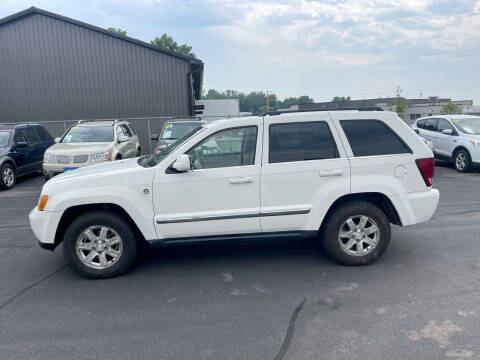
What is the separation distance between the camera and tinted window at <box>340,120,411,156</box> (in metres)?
4.71

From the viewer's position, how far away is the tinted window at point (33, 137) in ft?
40.0

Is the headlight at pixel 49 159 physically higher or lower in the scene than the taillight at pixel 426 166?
lower

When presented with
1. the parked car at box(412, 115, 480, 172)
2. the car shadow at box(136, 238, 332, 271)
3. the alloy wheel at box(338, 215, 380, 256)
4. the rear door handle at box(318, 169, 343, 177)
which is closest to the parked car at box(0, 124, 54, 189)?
the car shadow at box(136, 238, 332, 271)

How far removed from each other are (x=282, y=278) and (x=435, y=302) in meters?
1.54

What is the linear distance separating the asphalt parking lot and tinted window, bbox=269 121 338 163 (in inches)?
52.4

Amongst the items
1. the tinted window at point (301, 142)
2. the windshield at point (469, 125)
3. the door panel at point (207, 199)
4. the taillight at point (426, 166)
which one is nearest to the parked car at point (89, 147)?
the door panel at point (207, 199)

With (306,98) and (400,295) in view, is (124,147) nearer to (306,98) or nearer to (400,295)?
(400,295)

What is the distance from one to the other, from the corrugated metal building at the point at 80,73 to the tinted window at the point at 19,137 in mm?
9213

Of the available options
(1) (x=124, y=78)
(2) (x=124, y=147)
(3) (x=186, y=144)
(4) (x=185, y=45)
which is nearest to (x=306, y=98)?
(4) (x=185, y=45)

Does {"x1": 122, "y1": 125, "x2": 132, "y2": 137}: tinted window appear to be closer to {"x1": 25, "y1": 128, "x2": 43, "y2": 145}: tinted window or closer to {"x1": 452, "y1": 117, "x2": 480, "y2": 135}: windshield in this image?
{"x1": 25, "y1": 128, "x2": 43, "y2": 145}: tinted window

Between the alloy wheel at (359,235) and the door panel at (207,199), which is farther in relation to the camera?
the alloy wheel at (359,235)

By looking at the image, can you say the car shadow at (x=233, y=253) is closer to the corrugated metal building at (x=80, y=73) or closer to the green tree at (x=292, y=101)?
the corrugated metal building at (x=80, y=73)

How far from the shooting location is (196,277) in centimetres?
455

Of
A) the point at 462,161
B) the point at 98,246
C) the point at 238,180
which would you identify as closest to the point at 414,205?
the point at 238,180
